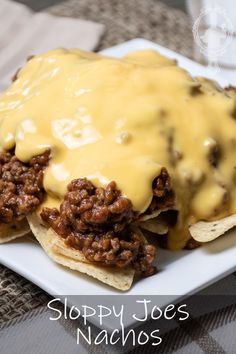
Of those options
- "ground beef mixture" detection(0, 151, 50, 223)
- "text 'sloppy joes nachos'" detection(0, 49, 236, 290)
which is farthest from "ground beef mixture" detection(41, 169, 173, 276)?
"ground beef mixture" detection(0, 151, 50, 223)

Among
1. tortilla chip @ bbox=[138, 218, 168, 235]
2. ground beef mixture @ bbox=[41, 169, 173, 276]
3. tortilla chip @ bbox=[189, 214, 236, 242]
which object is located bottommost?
tortilla chip @ bbox=[189, 214, 236, 242]

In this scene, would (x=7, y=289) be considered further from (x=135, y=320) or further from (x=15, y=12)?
(x=15, y=12)

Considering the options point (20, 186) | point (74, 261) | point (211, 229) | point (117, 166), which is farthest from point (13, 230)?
point (211, 229)

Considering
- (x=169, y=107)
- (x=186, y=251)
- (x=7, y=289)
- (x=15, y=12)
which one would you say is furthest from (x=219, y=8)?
(x=7, y=289)

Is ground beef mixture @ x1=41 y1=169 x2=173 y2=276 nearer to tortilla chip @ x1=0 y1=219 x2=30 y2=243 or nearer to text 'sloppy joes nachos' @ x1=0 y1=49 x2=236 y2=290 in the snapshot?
text 'sloppy joes nachos' @ x1=0 y1=49 x2=236 y2=290

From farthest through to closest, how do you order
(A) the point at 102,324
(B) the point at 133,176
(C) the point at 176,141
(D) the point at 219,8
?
(D) the point at 219,8 < (C) the point at 176,141 < (B) the point at 133,176 < (A) the point at 102,324

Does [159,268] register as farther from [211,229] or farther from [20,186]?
[20,186]
